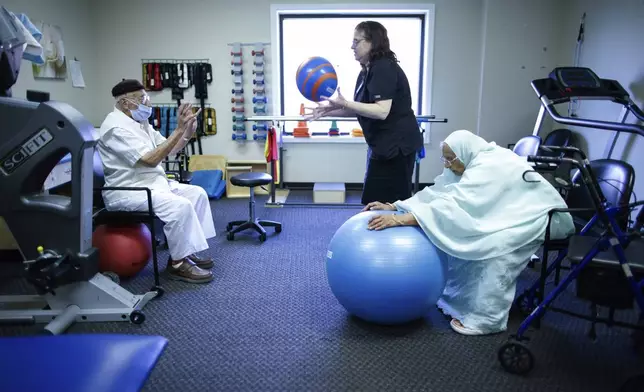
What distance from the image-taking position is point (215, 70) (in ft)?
17.9

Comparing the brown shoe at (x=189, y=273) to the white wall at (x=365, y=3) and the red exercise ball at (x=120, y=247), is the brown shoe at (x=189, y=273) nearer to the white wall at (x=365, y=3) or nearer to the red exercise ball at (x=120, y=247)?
the red exercise ball at (x=120, y=247)

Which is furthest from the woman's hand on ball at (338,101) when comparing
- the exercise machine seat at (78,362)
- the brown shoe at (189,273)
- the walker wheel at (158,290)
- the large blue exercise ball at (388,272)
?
the exercise machine seat at (78,362)

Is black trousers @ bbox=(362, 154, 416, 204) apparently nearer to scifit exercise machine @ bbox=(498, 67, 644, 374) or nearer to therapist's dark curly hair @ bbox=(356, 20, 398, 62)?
therapist's dark curly hair @ bbox=(356, 20, 398, 62)

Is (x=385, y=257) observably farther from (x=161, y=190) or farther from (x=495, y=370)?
(x=161, y=190)

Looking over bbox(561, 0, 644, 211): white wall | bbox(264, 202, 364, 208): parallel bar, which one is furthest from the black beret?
bbox(561, 0, 644, 211): white wall

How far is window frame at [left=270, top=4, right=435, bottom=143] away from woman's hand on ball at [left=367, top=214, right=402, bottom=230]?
3.38 metres

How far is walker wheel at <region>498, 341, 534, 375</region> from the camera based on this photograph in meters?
1.91

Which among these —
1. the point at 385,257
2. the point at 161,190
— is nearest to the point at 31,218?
the point at 161,190

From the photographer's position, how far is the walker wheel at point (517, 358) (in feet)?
6.27

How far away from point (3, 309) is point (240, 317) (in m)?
1.28

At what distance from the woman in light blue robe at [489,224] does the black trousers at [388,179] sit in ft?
1.00

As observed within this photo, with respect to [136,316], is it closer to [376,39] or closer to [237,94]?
[376,39]

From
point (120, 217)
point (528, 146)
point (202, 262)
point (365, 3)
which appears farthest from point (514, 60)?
point (120, 217)

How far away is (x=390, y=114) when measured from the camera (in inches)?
99.8
